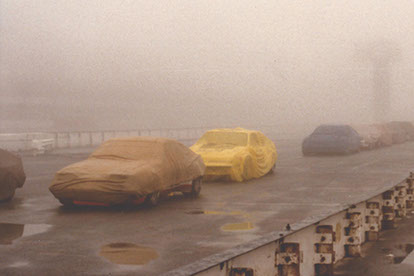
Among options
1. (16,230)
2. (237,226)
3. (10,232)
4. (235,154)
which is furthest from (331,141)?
(10,232)

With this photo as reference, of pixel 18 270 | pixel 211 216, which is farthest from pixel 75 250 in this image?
pixel 211 216

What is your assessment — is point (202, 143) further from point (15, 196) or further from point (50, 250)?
point (50, 250)

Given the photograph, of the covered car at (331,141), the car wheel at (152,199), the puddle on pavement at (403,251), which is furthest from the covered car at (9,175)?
the covered car at (331,141)

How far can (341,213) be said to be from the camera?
695cm

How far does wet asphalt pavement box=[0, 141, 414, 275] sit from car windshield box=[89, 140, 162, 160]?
1.16m

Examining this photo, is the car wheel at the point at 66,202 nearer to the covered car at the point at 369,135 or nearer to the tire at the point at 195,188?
the tire at the point at 195,188

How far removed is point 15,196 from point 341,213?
31.9 ft

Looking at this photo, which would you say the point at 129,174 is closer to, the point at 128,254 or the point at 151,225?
the point at 151,225

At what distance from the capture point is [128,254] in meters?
7.62

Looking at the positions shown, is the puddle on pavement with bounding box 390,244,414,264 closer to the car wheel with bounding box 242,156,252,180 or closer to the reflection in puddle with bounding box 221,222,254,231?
the reflection in puddle with bounding box 221,222,254,231

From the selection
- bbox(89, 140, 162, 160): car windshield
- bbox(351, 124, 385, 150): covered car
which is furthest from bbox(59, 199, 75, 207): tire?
bbox(351, 124, 385, 150): covered car

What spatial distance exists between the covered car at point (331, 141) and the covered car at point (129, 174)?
55.4 ft

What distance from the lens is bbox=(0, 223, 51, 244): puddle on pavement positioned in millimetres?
8852

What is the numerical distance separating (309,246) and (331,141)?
24681 mm
